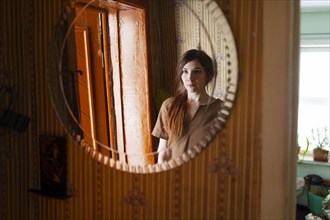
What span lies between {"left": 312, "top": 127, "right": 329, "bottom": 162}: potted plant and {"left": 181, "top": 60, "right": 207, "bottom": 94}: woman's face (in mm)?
3268

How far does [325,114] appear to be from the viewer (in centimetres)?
364

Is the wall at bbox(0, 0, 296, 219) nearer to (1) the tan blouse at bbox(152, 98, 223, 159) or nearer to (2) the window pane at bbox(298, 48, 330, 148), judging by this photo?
(1) the tan blouse at bbox(152, 98, 223, 159)

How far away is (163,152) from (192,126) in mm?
101

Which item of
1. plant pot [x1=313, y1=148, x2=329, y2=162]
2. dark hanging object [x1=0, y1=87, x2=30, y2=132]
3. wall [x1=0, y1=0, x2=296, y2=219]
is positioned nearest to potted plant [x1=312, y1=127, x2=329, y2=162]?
plant pot [x1=313, y1=148, x2=329, y2=162]

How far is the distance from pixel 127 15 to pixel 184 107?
29 centimetres

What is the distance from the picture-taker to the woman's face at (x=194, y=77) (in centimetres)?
74

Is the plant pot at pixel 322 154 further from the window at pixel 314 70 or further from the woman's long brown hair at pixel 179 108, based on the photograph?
the woman's long brown hair at pixel 179 108

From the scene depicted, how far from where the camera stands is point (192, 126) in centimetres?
76

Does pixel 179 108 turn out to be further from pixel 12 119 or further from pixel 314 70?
pixel 314 70

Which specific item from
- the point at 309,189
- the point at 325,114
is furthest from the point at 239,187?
the point at 325,114

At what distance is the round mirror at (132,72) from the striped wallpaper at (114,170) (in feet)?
0.10

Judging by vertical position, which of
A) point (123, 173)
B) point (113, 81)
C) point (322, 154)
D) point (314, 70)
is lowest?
point (322, 154)

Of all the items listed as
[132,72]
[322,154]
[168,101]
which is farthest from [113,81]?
[322,154]

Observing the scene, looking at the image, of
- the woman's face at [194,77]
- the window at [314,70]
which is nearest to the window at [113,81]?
the woman's face at [194,77]
